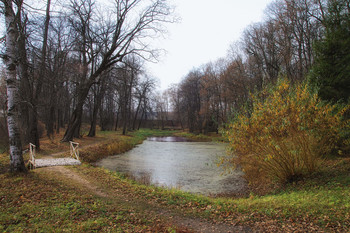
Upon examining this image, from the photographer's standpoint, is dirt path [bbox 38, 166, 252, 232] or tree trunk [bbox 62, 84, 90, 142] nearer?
dirt path [bbox 38, 166, 252, 232]

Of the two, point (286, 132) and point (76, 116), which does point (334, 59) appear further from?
point (76, 116)

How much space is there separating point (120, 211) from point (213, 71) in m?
33.2

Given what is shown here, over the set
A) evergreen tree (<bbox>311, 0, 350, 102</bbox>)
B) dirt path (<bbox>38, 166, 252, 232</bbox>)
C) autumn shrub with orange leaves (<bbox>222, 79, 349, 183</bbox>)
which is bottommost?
dirt path (<bbox>38, 166, 252, 232</bbox>)

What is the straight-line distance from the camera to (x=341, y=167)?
786 centimetres

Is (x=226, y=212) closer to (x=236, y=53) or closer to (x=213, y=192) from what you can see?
(x=213, y=192)

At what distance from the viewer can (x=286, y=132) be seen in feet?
23.5

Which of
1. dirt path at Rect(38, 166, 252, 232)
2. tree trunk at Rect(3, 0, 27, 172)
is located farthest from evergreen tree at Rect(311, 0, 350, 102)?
tree trunk at Rect(3, 0, 27, 172)

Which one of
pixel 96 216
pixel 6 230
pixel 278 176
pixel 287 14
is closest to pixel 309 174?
pixel 278 176

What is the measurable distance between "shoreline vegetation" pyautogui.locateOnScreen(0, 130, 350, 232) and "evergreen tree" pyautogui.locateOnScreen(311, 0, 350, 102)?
408 cm

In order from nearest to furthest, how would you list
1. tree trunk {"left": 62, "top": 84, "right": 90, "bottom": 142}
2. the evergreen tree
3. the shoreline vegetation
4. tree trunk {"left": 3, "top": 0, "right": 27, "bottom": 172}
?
the shoreline vegetation, tree trunk {"left": 3, "top": 0, "right": 27, "bottom": 172}, the evergreen tree, tree trunk {"left": 62, "top": 84, "right": 90, "bottom": 142}

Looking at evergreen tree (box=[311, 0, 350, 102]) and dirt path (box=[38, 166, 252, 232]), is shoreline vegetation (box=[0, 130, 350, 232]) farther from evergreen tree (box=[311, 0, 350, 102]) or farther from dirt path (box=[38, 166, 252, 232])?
evergreen tree (box=[311, 0, 350, 102])

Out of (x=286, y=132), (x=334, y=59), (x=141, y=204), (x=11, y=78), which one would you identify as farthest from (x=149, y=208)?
(x=334, y=59)

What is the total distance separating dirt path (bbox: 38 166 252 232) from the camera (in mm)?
4516

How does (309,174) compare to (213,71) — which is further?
(213,71)
